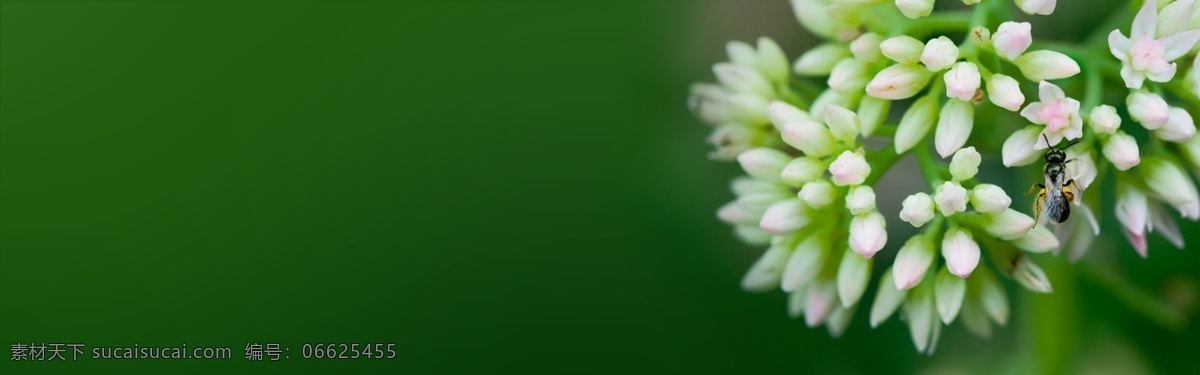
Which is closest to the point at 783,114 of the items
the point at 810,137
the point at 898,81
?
the point at 810,137

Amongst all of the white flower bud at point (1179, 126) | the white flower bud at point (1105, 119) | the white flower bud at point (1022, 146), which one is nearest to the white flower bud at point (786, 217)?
the white flower bud at point (1022, 146)

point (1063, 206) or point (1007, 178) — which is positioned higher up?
point (1007, 178)

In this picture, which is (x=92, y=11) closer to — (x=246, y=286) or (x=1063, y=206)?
(x=246, y=286)

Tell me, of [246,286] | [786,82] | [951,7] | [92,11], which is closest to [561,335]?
[246,286]

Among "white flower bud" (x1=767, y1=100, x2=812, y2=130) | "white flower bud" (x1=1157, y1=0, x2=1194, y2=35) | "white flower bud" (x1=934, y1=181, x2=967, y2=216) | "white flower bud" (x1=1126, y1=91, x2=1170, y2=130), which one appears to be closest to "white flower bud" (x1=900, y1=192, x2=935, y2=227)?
"white flower bud" (x1=934, y1=181, x2=967, y2=216)

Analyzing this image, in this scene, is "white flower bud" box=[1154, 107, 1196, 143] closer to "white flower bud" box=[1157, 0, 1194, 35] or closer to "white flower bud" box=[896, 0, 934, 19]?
"white flower bud" box=[1157, 0, 1194, 35]

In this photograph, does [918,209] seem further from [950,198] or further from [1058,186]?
[1058,186]
